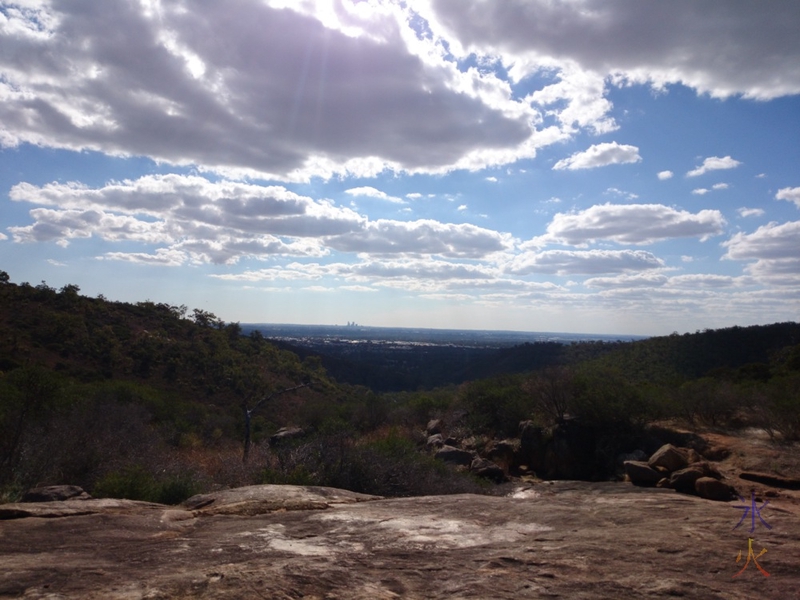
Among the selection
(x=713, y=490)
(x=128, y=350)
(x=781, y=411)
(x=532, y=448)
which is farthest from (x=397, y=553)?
(x=128, y=350)

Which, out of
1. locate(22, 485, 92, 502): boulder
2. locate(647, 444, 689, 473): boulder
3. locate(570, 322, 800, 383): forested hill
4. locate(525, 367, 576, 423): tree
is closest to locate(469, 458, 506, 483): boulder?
locate(647, 444, 689, 473): boulder

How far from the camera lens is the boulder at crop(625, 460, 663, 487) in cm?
1307

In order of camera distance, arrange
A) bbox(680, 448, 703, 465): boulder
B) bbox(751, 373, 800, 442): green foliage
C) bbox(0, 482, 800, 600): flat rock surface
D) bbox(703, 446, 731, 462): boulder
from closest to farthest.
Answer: bbox(0, 482, 800, 600): flat rock surface
bbox(680, 448, 703, 465): boulder
bbox(703, 446, 731, 462): boulder
bbox(751, 373, 800, 442): green foliage

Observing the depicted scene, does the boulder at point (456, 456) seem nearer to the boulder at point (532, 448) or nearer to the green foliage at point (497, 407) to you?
the boulder at point (532, 448)

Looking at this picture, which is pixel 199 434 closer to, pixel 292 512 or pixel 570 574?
pixel 292 512

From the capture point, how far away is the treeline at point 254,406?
11516 mm

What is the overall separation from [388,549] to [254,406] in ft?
72.2

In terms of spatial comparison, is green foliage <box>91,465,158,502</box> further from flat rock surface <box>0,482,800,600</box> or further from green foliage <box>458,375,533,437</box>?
green foliage <box>458,375,533,437</box>

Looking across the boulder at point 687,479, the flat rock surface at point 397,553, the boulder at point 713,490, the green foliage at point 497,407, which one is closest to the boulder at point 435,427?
the green foliage at point 497,407

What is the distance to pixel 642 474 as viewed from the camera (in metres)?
13.3

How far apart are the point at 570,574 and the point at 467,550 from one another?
1.04 meters

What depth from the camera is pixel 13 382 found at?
19.9m

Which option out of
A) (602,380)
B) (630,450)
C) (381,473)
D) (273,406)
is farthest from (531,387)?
(273,406)

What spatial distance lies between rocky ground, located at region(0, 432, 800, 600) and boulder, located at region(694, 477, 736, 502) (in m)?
2.91
